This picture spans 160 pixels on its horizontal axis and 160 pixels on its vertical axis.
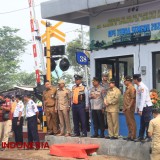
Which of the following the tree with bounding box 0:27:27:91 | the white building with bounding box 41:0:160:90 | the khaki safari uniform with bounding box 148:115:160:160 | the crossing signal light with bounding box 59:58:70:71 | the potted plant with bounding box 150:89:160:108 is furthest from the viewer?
the tree with bounding box 0:27:27:91

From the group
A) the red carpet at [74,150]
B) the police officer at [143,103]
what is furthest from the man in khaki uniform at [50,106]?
the police officer at [143,103]

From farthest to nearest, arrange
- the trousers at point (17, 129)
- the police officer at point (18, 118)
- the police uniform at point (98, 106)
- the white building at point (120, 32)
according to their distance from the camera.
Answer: the trousers at point (17, 129) → the police officer at point (18, 118) → the white building at point (120, 32) → the police uniform at point (98, 106)

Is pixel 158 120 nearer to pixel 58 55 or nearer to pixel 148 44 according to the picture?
pixel 148 44

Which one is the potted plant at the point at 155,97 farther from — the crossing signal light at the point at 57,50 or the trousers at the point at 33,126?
the crossing signal light at the point at 57,50

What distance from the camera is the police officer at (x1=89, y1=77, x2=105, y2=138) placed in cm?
1068

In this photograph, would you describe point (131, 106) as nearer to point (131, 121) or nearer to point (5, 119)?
point (131, 121)

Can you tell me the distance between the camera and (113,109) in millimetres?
10219

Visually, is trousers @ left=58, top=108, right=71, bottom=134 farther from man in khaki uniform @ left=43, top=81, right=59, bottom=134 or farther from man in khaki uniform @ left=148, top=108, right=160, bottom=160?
man in khaki uniform @ left=148, top=108, right=160, bottom=160

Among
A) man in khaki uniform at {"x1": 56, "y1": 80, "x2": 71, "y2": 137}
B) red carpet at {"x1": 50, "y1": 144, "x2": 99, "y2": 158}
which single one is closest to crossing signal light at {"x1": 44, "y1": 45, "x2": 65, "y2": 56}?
man in khaki uniform at {"x1": 56, "y1": 80, "x2": 71, "y2": 137}

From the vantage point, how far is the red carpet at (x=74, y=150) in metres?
10.0

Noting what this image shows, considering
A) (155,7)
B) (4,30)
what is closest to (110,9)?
(155,7)

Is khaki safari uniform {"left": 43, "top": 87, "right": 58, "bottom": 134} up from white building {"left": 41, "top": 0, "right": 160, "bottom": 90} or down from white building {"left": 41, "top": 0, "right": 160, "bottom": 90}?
down

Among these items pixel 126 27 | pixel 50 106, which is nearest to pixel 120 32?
pixel 126 27

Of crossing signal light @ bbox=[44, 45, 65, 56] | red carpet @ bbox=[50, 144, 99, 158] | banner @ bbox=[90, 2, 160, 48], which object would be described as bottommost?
red carpet @ bbox=[50, 144, 99, 158]
